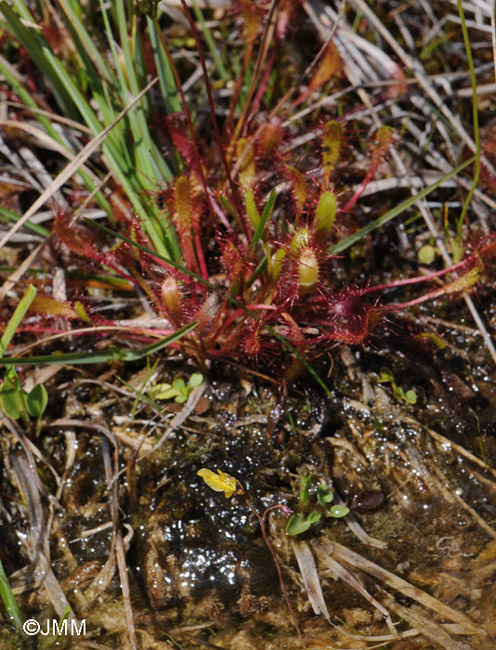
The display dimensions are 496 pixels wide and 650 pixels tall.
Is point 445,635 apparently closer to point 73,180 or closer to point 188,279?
point 188,279

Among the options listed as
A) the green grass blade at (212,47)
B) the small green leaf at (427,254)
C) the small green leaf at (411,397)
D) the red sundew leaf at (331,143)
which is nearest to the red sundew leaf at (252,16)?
the green grass blade at (212,47)

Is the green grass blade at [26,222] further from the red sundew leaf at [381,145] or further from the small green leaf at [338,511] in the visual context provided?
the small green leaf at [338,511]

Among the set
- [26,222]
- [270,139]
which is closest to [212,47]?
[270,139]

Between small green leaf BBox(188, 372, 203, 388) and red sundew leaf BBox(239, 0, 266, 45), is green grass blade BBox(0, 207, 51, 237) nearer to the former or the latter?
small green leaf BBox(188, 372, 203, 388)

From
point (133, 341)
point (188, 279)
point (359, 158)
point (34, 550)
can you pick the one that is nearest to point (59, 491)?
point (34, 550)

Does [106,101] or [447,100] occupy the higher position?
[106,101]

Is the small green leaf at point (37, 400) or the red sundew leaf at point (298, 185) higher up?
the red sundew leaf at point (298, 185)

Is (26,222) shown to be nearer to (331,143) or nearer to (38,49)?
(38,49)

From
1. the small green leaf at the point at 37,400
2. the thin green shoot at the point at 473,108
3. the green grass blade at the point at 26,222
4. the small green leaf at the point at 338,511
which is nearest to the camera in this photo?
the thin green shoot at the point at 473,108
